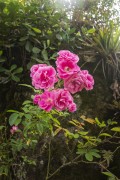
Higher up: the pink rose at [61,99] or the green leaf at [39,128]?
the pink rose at [61,99]

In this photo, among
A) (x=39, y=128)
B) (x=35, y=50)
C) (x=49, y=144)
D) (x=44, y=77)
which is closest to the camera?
(x=44, y=77)

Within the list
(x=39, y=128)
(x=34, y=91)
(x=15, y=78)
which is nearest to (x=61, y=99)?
(x=39, y=128)

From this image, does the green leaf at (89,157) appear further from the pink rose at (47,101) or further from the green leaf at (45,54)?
the green leaf at (45,54)

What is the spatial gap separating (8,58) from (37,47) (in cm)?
34

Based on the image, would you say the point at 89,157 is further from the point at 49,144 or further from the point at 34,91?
the point at 34,91

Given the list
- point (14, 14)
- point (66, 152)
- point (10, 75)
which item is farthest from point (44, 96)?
point (14, 14)

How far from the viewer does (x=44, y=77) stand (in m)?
1.42

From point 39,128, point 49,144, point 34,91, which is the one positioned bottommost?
point 49,144

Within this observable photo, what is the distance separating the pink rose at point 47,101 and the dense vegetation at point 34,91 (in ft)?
1.93

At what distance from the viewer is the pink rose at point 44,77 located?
142 cm

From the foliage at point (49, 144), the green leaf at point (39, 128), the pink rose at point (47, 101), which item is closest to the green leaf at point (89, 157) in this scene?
the foliage at point (49, 144)

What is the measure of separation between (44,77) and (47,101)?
0.47 feet

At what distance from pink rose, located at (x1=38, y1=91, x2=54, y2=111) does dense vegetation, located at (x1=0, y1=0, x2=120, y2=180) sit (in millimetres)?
588

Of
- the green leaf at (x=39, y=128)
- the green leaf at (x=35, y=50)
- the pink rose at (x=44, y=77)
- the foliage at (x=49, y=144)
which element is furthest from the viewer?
the green leaf at (x=35, y=50)
